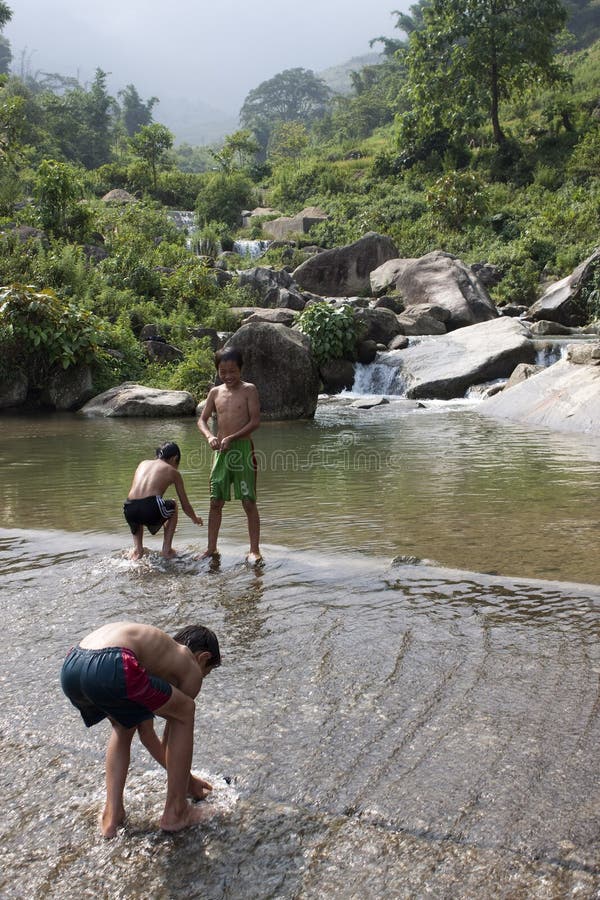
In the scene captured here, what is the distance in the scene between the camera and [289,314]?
21.1 m

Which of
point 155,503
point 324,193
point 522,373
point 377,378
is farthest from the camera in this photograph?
point 324,193

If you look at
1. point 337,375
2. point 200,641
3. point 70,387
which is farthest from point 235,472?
point 337,375

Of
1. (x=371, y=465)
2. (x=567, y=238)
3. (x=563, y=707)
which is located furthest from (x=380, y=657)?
(x=567, y=238)

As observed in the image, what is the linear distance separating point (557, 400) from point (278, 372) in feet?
17.0

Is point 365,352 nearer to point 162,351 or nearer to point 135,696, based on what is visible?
point 162,351

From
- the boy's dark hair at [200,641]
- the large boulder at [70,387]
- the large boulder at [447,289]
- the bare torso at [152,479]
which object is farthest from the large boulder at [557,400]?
the boy's dark hair at [200,641]

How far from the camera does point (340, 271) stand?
2953 cm

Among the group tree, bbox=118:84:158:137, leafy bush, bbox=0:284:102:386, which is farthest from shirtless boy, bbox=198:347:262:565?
tree, bbox=118:84:158:137

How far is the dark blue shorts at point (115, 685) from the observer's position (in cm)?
260

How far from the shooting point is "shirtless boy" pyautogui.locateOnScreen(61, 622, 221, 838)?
2.61 m

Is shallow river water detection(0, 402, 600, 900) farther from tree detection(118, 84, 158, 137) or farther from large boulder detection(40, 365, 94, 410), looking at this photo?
tree detection(118, 84, 158, 137)

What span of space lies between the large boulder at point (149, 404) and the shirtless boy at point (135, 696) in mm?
13027

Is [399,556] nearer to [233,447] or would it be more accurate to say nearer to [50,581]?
[233,447]

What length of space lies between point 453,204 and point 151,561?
32012 millimetres
